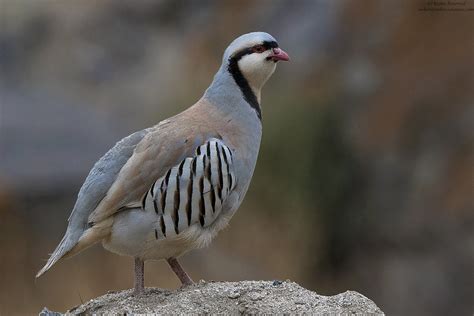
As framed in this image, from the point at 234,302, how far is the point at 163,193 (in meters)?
0.83

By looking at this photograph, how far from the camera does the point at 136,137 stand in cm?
611

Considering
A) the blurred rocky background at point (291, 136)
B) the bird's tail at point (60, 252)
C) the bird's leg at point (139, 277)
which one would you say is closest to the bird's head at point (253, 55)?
the bird's leg at point (139, 277)

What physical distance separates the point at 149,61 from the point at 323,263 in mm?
4960

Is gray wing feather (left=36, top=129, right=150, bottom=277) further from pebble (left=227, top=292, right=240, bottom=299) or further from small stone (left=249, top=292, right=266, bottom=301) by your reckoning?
small stone (left=249, top=292, right=266, bottom=301)

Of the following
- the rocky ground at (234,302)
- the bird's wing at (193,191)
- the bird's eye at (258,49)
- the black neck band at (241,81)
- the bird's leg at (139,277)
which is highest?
the bird's eye at (258,49)

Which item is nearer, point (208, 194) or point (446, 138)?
point (208, 194)

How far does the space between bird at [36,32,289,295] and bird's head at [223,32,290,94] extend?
1.49 ft

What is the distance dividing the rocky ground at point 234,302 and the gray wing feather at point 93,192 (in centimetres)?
43

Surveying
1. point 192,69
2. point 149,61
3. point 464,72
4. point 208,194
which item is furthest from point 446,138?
point 208,194

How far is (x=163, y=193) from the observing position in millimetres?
5863

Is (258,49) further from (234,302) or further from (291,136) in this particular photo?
(291,136)

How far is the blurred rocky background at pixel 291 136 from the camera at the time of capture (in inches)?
465

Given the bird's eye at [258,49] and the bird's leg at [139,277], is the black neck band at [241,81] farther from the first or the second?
the bird's leg at [139,277]

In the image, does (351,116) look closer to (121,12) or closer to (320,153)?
(320,153)
